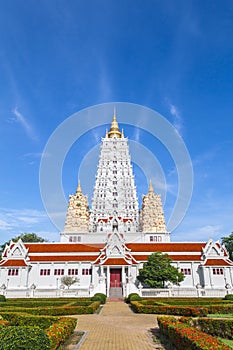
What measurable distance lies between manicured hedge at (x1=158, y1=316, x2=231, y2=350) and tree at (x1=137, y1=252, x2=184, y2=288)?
78.0 ft

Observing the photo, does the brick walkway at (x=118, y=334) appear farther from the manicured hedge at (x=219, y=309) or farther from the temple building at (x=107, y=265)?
the temple building at (x=107, y=265)

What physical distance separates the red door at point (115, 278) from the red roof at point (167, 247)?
6424 millimetres

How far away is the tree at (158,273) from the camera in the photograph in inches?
1364

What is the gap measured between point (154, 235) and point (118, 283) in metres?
20.8

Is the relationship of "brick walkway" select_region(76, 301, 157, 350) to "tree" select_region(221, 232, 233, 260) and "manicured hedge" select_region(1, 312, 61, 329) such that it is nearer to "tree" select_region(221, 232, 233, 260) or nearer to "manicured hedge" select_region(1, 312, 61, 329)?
"manicured hedge" select_region(1, 312, 61, 329)

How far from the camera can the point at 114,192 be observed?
223 ft

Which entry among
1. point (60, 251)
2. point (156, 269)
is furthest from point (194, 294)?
point (60, 251)

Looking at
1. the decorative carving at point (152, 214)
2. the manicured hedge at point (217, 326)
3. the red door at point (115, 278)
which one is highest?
the decorative carving at point (152, 214)

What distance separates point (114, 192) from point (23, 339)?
6090 cm

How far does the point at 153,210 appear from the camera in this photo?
68.4 m

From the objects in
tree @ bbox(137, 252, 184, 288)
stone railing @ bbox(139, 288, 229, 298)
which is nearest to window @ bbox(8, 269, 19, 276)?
tree @ bbox(137, 252, 184, 288)

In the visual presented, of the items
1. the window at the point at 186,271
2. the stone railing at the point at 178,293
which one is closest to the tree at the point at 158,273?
the stone railing at the point at 178,293

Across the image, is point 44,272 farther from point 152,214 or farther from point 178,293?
point 152,214

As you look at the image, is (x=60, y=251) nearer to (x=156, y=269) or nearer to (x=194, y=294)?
(x=156, y=269)
